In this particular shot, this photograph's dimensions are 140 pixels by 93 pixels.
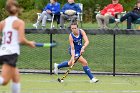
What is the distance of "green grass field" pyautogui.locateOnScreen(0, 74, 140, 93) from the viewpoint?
1181 cm

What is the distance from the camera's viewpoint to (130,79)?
14297mm

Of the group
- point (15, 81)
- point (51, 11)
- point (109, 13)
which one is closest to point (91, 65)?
point (109, 13)

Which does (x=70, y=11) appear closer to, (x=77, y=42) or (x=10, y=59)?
(x=77, y=42)

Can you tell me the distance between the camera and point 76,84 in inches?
509

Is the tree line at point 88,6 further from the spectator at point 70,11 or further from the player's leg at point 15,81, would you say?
the player's leg at point 15,81

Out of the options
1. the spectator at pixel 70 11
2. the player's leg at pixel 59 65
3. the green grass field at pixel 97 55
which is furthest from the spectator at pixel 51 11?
the player's leg at pixel 59 65

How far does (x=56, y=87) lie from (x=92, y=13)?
20.4m

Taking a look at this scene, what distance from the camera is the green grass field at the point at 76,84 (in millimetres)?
11812

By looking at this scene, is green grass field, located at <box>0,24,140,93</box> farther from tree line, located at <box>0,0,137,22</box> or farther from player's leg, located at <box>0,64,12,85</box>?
tree line, located at <box>0,0,137,22</box>

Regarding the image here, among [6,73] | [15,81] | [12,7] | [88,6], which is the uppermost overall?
[12,7]

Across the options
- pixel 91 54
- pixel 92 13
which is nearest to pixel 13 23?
pixel 91 54

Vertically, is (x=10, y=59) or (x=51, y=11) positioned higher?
(x=51, y=11)

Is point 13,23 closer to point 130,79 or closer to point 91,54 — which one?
point 130,79

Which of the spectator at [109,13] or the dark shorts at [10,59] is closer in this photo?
the dark shorts at [10,59]
